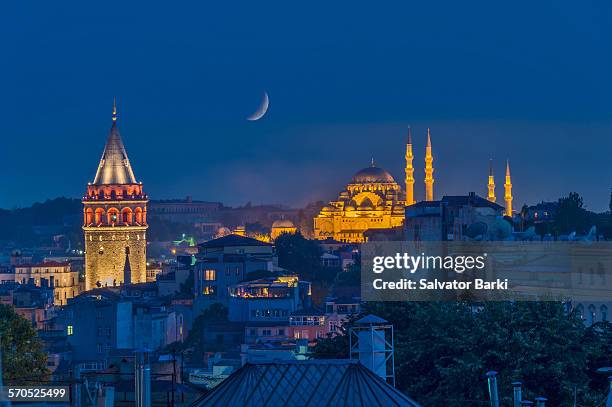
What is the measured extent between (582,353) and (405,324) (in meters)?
7.07

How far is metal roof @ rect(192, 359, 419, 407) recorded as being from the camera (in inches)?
902

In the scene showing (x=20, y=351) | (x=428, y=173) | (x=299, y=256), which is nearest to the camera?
(x=20, y=351)

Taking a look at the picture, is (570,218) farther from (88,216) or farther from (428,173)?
(428,173)

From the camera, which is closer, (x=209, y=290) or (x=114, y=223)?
(x=209, y=290)

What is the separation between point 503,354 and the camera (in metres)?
32.1

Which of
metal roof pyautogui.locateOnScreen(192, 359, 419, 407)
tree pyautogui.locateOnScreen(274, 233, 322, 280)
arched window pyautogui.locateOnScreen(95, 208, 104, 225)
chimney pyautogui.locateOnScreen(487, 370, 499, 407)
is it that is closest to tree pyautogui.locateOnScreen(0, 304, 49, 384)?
chimney pyautogui.locateOnScreen(487, 370, 499, 407)

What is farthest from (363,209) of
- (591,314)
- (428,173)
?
(591,314)

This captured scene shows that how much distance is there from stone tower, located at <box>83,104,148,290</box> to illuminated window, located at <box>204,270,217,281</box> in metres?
16.7

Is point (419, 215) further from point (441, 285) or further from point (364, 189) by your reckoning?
point (364, 189)

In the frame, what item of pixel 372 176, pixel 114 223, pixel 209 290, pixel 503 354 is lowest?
pixel 503 354

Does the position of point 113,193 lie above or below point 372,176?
below

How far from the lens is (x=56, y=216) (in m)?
192

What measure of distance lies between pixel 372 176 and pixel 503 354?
5202 inches

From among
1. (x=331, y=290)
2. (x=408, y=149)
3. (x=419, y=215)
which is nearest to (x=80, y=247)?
(x=408, y=149)
